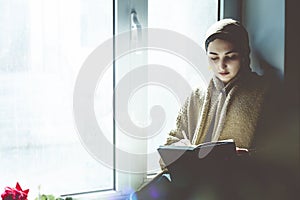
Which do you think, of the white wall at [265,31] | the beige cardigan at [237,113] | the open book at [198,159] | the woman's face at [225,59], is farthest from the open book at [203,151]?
the white wall at [265,31]

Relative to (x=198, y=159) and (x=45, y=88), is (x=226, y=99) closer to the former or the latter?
(x=198, y=159)

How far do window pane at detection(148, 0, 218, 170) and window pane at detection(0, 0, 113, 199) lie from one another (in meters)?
0.18

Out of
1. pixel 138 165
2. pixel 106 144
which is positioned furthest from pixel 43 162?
pixel 138 165

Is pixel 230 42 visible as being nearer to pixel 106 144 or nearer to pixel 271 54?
pixel 271 54

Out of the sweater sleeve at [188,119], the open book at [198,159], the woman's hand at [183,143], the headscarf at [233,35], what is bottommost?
the open book at [198,159]

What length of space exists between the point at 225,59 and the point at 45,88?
0.65m

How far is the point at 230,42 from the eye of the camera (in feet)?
5.31

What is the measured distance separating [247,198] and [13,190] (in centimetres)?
75

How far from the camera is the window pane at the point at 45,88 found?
1543 mm

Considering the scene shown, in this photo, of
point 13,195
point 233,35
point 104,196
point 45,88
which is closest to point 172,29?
point 233,35

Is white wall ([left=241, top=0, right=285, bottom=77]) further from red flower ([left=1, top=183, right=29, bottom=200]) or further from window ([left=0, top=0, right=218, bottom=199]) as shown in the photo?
red flower ([left=1, top=183, right=29, bottom=200])

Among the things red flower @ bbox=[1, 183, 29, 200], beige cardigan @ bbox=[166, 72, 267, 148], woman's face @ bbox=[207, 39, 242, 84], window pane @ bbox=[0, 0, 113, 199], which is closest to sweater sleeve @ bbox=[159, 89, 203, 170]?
beige cardigan @ bbox=[166, 72, 267, 148]

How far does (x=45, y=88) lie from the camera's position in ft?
5.24

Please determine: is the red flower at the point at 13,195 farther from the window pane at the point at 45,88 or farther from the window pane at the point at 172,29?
the window pane at the point at 172,29
